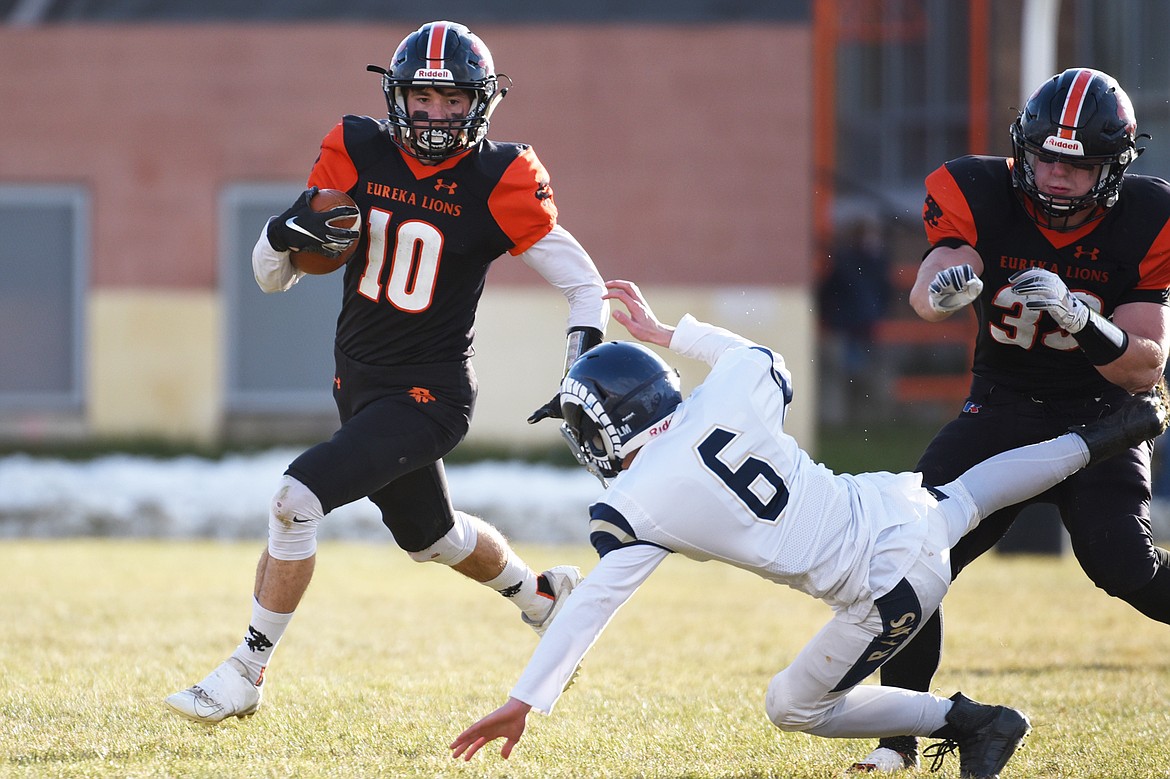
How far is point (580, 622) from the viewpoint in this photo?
3236 mm

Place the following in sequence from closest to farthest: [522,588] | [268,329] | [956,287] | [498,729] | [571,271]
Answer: [498,729] → [956,287] → [571,271] → [522,588] → [268,329]

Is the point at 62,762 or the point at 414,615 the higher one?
the point at 62,762

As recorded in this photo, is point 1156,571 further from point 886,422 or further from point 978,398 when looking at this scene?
point 886,422

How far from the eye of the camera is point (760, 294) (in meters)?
11.8

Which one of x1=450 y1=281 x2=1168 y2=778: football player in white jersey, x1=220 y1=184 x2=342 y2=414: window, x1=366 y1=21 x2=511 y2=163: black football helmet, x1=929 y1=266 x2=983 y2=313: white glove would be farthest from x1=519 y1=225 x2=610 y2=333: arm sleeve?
x1=220 y1=184 x2=342 y2=414: window

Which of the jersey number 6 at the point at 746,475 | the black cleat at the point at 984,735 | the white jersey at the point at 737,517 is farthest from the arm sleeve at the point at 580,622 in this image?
the black cleat at the point at 984,735

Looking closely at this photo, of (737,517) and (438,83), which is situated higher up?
(438,83)

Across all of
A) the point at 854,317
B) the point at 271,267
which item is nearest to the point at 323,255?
the point at 271,267

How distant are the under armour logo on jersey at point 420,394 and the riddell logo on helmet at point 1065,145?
76.6 inches

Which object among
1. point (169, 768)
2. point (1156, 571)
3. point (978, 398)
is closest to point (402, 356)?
point (169, 768)

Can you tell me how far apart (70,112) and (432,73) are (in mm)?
8295

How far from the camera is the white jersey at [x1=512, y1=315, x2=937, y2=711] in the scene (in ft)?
10.7

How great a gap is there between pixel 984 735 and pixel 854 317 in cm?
1077

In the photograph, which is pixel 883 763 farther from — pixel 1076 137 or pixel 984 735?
pixel 1076 137
